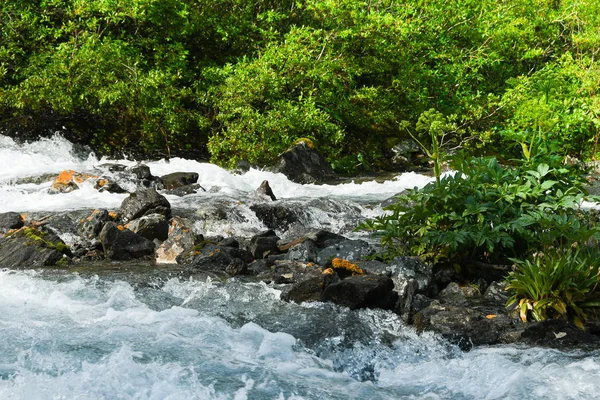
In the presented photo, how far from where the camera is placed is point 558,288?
5938mm

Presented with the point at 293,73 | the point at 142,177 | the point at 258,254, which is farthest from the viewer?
the point at 293,73

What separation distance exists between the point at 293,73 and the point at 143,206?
8879mm

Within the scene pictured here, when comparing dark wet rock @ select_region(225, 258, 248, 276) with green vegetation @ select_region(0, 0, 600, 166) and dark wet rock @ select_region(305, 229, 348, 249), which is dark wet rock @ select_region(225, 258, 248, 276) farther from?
green vegetation @ select_region(0, 0, 600, 166)

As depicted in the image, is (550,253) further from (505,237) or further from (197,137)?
(197,137)

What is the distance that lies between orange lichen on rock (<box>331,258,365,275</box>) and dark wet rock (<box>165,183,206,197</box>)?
583 cm

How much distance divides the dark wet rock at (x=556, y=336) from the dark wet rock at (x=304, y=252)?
3.16m

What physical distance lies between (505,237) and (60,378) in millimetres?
4319

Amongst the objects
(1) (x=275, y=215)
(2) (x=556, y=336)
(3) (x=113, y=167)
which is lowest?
(3) (x=113, y=167)

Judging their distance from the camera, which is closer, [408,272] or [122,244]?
[408,272]

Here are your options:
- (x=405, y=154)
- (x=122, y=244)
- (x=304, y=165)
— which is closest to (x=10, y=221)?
(x=122, y=244)

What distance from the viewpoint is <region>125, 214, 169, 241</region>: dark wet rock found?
31.4 ft

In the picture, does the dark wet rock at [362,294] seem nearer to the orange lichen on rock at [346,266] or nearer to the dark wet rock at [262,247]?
the orange lichen on rock at [346,266]

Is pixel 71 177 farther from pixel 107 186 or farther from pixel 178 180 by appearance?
pixel 178 180

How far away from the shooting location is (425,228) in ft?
23.5
